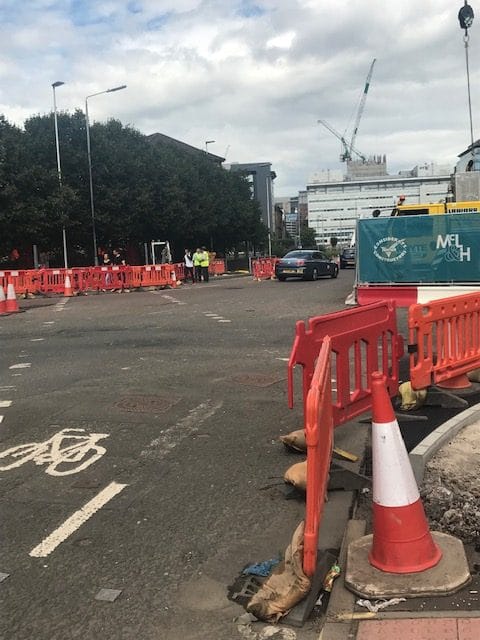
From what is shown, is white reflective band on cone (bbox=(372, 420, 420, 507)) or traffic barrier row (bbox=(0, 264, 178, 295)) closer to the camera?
white reflective band on cone (bbox=(372, 420, 420, 507))

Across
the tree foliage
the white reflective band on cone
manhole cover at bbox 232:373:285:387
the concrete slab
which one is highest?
the tree foliage

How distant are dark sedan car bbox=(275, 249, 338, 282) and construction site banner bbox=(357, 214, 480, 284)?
14069 mm

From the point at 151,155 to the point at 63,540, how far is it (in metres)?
41.7

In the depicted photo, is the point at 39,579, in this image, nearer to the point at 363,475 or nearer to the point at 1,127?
the point at 363,475

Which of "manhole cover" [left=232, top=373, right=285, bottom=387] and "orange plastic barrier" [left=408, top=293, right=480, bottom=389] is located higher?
"orange plastic barrier" [left=408, top=293, right=480, bottom=389]

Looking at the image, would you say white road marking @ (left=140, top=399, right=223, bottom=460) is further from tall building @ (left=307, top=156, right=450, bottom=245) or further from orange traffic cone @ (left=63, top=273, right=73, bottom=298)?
tall building @ (left=307, top=156, right=450, bottom=245)

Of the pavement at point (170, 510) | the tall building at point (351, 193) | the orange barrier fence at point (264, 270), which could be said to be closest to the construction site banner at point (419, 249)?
the pavement at point (170, 510)

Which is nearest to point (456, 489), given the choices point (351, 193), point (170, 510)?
point (170, 510)

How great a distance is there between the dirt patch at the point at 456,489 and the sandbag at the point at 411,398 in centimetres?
99

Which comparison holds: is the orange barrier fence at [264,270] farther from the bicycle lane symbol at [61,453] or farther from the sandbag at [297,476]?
the sandbag at [297,476]

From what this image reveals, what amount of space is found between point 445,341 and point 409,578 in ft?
13.3

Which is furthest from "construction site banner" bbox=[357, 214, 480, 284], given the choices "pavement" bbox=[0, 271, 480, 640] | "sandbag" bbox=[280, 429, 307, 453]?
"sandbag" bbox=[280, 429, 307, 453]

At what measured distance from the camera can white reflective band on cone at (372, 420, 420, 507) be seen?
3.21 metres

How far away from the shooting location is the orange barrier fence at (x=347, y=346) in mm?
5043
